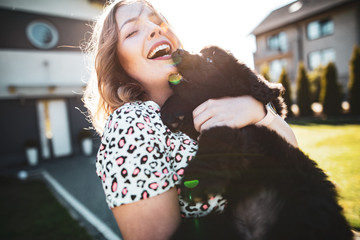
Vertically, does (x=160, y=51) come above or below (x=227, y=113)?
above

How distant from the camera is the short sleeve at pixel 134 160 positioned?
966 mm

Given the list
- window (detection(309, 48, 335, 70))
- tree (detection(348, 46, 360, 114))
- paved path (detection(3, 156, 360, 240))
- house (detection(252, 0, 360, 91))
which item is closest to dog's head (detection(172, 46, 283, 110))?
paved path (detection(3, 156, 360, 240))

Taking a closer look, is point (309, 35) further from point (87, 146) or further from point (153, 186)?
point (153, 186)

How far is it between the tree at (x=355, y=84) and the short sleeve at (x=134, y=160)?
15.2m

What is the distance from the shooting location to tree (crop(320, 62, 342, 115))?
13.6m

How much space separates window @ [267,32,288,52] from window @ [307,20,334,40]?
2387 mm

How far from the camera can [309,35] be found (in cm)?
2128

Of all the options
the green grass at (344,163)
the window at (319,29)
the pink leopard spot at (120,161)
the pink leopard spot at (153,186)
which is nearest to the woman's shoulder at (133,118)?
the pink leopard spot at (120,161)

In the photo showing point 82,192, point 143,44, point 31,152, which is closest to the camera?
point 143,44

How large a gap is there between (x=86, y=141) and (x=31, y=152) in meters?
2.30

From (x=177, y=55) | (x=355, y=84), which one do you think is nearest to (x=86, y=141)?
(x=177, y=55)

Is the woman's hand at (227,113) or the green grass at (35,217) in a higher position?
the woman's hand at (227,113)

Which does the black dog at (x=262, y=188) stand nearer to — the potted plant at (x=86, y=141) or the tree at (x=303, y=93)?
the potted plant at (x=86, y=141)

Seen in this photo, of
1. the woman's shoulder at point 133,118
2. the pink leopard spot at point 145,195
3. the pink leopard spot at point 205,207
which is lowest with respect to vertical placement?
the pink leopard spot at point 205,207
